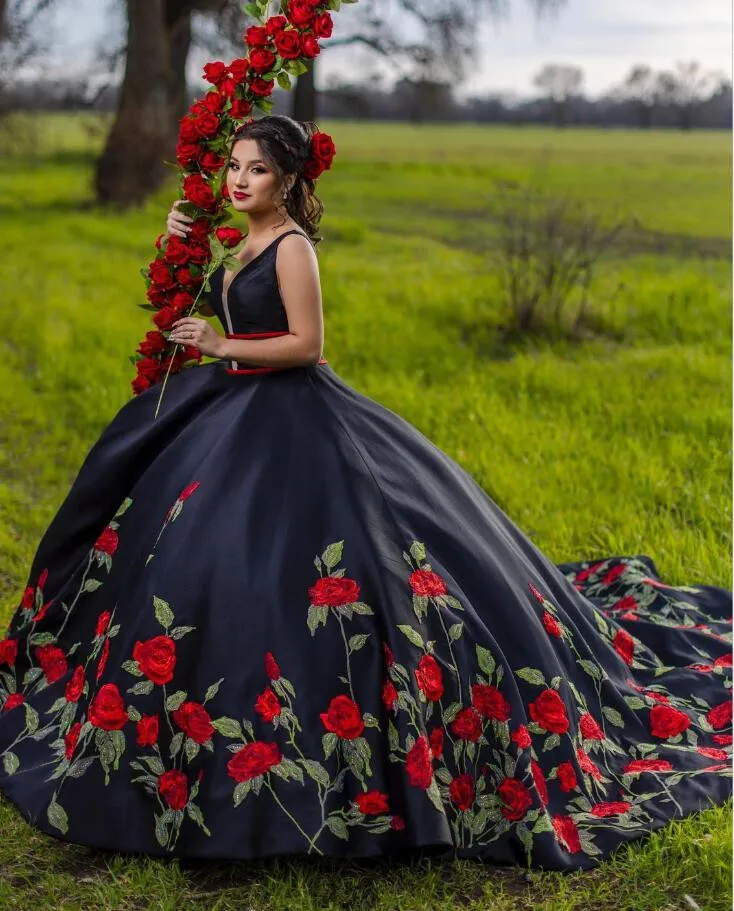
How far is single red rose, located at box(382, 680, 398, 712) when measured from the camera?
3.34 m

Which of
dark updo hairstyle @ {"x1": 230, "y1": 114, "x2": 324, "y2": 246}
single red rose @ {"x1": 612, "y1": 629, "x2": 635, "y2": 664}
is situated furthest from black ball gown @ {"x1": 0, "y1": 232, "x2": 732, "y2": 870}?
single red rose @ {"x1": 612, "y1": 629, "x2": 635, "y2": 664}

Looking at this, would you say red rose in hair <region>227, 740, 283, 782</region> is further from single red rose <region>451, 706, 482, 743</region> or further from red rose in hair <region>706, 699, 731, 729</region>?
red rose in hair <region>706, 699, 731, 729</region>

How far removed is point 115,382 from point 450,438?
2.73 meters

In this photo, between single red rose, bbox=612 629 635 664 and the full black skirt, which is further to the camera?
single red rose, bbox=612 629 635 664

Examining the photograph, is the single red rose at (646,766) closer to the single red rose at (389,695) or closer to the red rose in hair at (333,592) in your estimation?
the single red rose at (389,695)

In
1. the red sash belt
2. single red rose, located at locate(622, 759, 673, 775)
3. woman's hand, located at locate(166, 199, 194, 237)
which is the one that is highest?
woman's hand, located at locate(166, 199, 194, 237)

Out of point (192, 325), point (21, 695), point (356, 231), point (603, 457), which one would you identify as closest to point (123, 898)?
point (21, 695)

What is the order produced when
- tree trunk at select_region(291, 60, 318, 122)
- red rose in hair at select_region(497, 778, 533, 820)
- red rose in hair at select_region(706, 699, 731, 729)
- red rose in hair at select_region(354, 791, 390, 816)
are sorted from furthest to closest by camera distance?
tree trunk at select_region(291, 60, 318, 122) < red rose in hair at select_region(706, 699, 731, 729) < red rose in hair at select_region(497, 778, 533, 820) < red rose in hair at select_region(354, 791, 390, 816)

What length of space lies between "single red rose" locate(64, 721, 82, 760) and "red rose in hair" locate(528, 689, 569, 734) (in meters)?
1.43

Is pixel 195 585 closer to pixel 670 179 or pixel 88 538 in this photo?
pixel 88 538

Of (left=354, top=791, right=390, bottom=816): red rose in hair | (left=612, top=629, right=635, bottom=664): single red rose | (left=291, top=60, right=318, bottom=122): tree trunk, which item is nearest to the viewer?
(left=354, top=791, right=390, bottom=816): red rose in hair

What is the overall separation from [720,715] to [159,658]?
2307 millimetres

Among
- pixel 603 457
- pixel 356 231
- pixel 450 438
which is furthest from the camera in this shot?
pixel 356 231

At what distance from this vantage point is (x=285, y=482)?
3529mm
